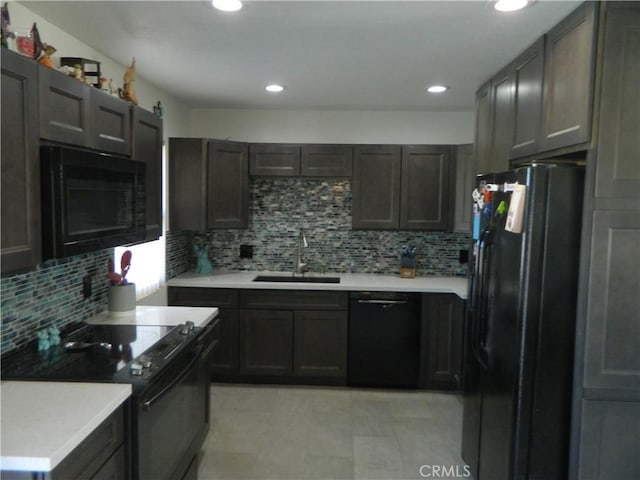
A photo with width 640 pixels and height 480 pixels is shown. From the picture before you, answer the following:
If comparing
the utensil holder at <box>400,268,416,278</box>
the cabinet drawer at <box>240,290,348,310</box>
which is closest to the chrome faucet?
the cabinet drawer at <box>240,290,348,310</box>

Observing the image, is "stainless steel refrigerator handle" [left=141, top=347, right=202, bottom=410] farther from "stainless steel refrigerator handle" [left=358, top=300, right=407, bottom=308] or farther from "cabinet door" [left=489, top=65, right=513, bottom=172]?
"cabinet door" [left=489, top=65, right=513, bottom=172]

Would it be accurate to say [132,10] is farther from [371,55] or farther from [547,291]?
[547,291]

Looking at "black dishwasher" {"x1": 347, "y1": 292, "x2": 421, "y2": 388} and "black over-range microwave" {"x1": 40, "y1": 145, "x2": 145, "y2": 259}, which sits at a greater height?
"black over-range microwave" {"x1": 40, "y1": 145, "x2": 145, "y2": 259}

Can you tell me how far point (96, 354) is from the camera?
6.51 feet

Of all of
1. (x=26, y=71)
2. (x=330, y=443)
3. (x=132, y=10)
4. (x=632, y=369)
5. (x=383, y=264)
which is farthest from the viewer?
(x=383, y=264)

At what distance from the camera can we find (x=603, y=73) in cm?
165

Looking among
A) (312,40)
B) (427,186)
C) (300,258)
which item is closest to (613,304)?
(312,40)

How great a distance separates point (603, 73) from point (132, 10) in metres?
1.96

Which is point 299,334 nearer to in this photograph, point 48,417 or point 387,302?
point 387,302

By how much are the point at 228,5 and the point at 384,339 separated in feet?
8.90

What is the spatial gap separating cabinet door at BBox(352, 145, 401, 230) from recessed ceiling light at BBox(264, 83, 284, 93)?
887 millimetres

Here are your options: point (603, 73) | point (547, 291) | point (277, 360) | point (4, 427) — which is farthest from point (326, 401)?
point (603, 73)

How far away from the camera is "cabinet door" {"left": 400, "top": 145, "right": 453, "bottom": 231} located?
383cm

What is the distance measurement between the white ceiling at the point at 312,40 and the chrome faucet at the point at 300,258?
1390 millimetres
